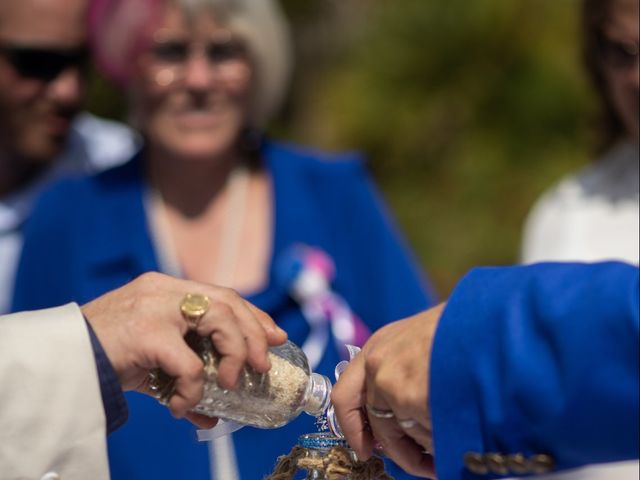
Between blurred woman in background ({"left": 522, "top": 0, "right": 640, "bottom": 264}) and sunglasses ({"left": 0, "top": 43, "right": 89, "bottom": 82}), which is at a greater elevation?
blurred woman in background ({"left": 522, "top": 0, "right": 640, "bottom": 264})

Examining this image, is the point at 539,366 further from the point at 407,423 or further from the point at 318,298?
the point at 318,298

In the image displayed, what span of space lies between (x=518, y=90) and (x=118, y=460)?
11.6 ft

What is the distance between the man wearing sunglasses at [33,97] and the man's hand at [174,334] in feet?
4.77

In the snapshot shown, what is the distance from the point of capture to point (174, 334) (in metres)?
1.36

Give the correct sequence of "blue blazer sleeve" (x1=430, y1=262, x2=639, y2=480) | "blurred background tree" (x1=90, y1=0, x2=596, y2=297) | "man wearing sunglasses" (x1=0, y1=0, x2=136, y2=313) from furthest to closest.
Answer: "blurred background tree" (x1=90, y1=0, x2=596, y2=297)
"man wearing sunglasses" (x1=0, y1=0, x2=136, y2=313)
"blue blazer sleeve" (x1=430, y1=262, x2=639, y2=480)

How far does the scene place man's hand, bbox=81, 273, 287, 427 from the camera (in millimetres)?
1343

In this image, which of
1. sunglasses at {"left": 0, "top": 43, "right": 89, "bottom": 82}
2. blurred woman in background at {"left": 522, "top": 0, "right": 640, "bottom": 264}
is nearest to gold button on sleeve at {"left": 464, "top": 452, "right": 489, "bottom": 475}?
blurred woman in background at {"left": 522, "top": 0, "right": 640, "bottom": 264}

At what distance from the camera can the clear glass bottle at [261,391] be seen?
1372mm

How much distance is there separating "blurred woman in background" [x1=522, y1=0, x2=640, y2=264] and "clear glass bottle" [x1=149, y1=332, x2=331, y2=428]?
3.35 feet

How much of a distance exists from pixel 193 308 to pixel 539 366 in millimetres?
433

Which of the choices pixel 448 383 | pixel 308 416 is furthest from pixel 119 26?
pixel 448 383

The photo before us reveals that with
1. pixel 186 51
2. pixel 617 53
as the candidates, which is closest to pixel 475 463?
pixel 617 53

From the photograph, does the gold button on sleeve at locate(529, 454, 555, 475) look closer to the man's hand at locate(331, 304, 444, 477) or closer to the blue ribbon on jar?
the man's hand at locate(331, 304, 444, 477)

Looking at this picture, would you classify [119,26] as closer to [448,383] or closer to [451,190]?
[448,383]
